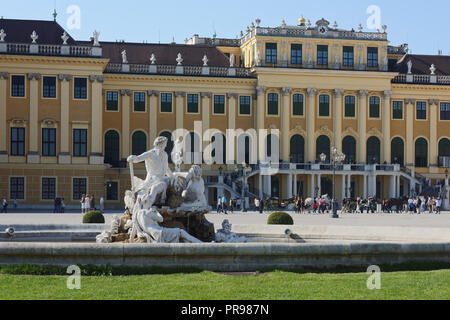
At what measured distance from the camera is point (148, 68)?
214ft

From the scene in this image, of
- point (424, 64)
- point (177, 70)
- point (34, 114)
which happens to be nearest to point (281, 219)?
point (34, 114)

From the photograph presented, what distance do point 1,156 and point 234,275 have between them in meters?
45.3

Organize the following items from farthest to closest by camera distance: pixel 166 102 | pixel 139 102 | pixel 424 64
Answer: pixel 424 64 → pixel 166 102 → pixel 139 102

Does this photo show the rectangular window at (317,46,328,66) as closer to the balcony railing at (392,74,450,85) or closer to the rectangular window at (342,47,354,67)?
the rectangular window at (342,47,354,67)

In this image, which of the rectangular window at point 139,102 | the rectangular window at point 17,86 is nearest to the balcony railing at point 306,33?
the rectangular window at point 139,102

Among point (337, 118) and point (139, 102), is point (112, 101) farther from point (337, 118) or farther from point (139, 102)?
point (337, 118)

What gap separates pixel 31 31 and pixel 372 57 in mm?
→ 24762

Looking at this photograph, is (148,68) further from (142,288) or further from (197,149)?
(142,288)

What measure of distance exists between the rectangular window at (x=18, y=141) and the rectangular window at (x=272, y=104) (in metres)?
17.8

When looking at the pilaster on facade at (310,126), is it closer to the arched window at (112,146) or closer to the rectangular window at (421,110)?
the rectangular window at (421,110)

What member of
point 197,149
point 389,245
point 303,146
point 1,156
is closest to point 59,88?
point 1,156

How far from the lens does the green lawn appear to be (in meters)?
13.0

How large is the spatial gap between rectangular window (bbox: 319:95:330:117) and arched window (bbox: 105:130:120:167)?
582 inches

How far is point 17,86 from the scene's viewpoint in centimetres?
5906
